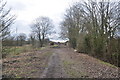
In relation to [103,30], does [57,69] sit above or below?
below

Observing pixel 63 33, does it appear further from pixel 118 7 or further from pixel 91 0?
pixel 118 7

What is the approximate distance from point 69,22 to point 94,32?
1838 cm

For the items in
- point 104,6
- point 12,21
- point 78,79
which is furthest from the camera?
point 104,6

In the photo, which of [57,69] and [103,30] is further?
[103,30]

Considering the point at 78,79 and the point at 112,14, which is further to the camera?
the point at 112,14

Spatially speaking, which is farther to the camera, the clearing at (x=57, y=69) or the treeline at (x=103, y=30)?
the treeline at (x=103, y=30)

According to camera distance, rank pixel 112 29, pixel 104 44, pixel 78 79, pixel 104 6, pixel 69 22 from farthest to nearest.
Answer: pixel 69 22, pixel 104 6, pixel 112 29, pixel 104 44, pixel 78 79

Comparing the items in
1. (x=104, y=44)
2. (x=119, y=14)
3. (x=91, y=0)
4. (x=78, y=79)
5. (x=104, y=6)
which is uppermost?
(x=91, y=0)

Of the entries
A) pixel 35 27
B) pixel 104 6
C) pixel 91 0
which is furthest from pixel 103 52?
pixel 35 27

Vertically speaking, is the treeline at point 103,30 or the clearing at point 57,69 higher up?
the treeline at point 103,30

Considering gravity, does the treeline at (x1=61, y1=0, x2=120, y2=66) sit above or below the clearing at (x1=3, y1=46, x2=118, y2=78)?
above

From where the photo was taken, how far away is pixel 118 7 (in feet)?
59.5

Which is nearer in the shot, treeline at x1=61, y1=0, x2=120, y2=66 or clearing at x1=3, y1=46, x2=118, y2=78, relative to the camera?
clearing at x1=3, y1=46, x2=118, y2=78

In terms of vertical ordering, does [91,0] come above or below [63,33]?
above
